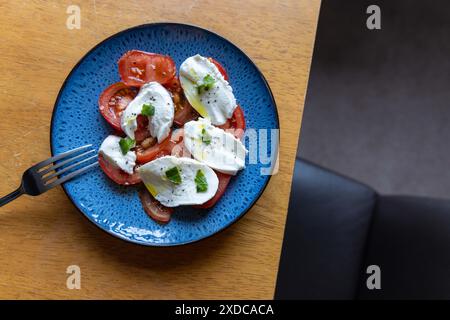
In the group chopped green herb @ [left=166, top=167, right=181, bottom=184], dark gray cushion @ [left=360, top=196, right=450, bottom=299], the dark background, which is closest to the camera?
chopped green herb @ [left=166, top=167, right=181, bottom=184]

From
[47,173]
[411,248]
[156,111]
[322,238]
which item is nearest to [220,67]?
[156,111]

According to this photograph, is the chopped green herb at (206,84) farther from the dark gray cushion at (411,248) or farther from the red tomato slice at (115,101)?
the dark gray cushion at (411,248)

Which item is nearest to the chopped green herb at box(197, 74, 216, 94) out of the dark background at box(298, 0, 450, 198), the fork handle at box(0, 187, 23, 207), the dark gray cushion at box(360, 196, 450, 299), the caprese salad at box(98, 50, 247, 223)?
the caprese salad at box(98, 50, 247, 223)

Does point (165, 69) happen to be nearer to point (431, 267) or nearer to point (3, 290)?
point (3, 290)

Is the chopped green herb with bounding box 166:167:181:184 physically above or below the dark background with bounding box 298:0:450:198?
below

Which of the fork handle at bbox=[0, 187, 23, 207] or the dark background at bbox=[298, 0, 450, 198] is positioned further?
the dark background at bbox=[298, 0, 450, 198]

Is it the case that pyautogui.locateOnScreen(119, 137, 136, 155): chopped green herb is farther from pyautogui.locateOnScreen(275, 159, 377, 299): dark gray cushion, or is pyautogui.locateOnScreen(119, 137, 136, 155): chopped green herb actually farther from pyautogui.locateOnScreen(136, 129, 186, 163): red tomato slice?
Result: pyautogui.locateOnScreen(275, 159, 377, 299): dark gray cushion

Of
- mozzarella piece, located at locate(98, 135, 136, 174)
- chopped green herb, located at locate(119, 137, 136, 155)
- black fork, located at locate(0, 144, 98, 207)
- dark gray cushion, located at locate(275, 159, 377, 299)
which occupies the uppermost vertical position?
chopped green herb, located at locate(119, 137, 136, 155)
